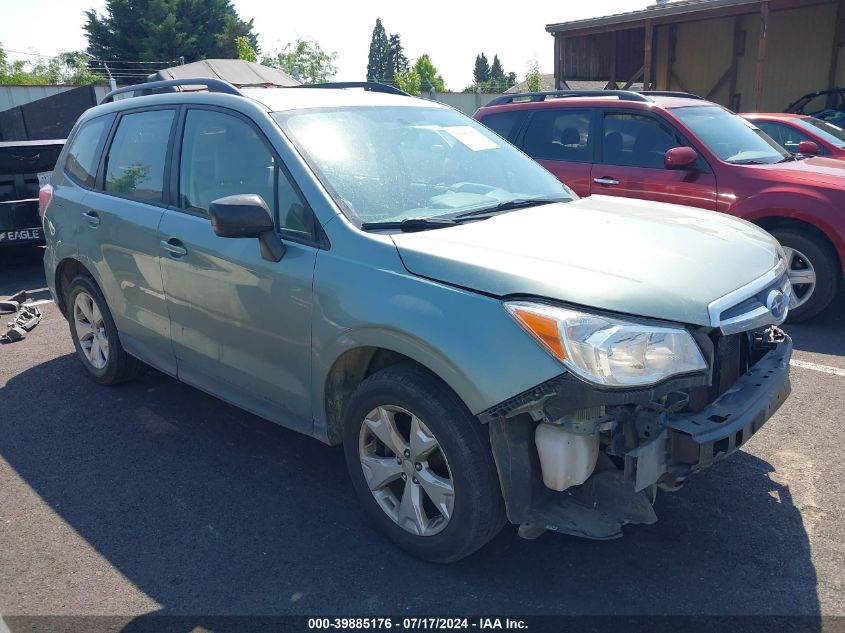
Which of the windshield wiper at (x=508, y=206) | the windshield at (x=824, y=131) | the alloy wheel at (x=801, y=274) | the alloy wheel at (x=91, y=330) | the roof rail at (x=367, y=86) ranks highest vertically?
the roof rail at (x=367, y=86)

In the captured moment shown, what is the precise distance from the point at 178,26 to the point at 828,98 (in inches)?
1704

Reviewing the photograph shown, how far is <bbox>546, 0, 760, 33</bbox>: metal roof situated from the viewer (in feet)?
48.0

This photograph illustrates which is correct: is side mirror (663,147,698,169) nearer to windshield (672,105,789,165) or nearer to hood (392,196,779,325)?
windshield (672,105,789,165)

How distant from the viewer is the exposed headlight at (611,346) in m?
A: 2.42

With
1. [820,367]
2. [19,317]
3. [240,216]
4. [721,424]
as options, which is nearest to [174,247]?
[240,216]

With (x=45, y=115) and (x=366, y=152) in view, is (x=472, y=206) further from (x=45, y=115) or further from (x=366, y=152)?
(x=45, y=115)

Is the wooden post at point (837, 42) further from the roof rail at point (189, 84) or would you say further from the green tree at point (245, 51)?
the green tree at point (245, 51)

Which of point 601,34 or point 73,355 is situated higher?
point 601,34

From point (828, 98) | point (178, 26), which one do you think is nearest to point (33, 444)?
point (828, 98)

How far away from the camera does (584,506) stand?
2668 mm

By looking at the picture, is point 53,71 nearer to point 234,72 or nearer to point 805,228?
point 234,72

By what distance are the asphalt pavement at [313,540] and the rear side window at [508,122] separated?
4.16 metres

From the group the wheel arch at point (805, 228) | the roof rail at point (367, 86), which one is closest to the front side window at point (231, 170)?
the roof rail at point (367, 86)

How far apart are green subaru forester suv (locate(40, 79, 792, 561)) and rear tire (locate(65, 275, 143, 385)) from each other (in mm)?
424
